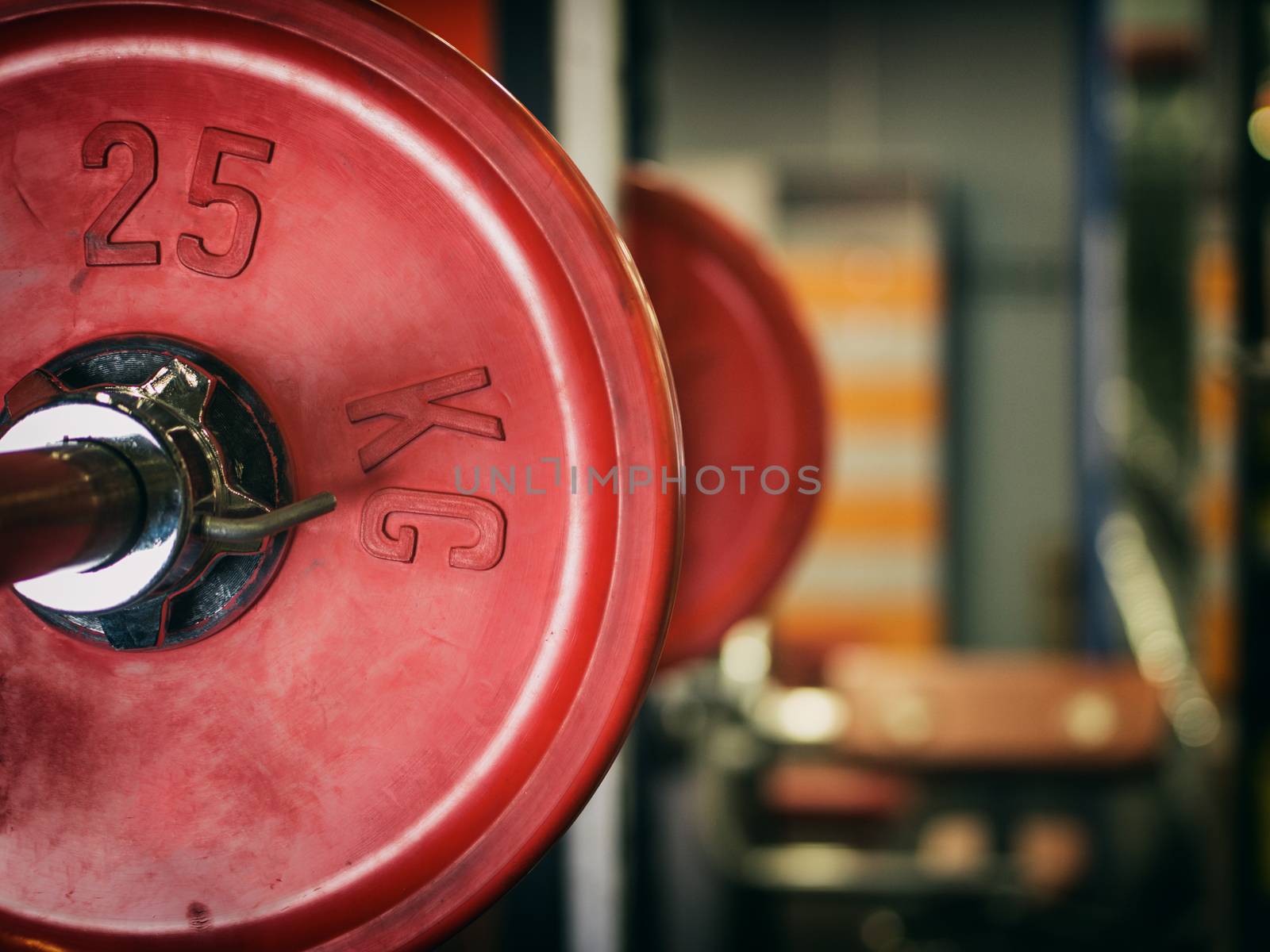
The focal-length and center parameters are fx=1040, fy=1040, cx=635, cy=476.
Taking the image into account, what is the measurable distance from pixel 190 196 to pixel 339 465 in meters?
0.10

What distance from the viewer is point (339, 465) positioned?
361mm

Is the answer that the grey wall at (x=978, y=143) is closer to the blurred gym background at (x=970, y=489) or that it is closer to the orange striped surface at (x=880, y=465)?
the blurred gym background at (x=970, y=489)

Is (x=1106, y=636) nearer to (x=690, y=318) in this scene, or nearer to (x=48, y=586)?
(x=690, y=318)

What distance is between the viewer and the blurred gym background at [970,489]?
4.91 feet

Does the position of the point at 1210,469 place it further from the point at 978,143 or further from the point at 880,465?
the point at 978,143

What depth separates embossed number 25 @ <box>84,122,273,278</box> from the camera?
353mm

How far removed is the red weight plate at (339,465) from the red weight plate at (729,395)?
0.38 metres

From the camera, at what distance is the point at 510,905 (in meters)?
0.89

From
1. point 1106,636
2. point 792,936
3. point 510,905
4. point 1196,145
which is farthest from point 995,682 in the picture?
point 1196,145

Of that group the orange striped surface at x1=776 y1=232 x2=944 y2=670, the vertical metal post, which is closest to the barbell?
the vertical metal post

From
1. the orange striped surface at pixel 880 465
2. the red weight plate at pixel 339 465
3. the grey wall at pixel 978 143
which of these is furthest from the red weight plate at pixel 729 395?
the grey wall at pixel 978 143

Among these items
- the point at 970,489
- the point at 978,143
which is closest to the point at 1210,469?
the point at 970,489

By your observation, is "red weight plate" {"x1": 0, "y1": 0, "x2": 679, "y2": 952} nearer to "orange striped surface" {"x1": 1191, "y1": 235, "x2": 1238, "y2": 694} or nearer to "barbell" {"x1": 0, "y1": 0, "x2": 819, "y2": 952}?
"barbell" {"x1": 0, "y1": 0, "x2": 819, "y2": 952}

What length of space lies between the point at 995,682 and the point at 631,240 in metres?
2.07
